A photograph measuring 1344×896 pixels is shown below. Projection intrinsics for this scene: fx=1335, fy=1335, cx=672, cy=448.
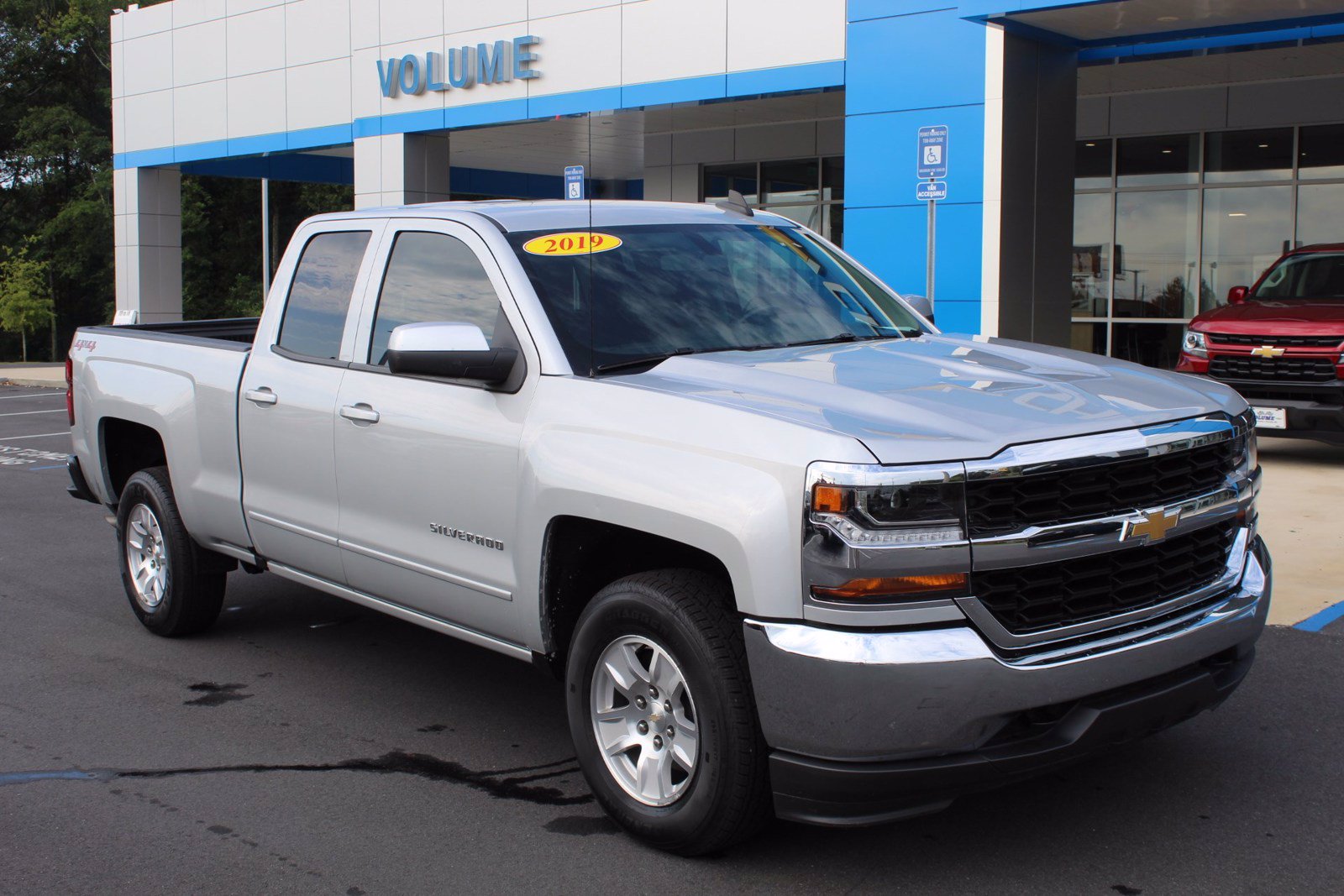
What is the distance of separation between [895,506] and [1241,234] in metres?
17.8

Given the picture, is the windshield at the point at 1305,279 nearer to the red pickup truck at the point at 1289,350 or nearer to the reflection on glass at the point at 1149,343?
the red pickup truck at the point at 1289,350

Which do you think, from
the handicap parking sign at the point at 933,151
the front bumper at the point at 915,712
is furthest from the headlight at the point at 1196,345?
the front bumper at the point at 915,712

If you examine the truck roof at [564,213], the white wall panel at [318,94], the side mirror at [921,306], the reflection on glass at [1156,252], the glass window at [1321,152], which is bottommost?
the side mirror at [921,306]

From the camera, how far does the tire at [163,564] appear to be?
21.1 ft

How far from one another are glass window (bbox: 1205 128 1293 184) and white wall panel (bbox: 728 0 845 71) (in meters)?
6.68

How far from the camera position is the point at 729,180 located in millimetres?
25016

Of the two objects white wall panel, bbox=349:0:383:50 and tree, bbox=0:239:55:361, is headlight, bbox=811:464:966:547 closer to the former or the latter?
white wall panel, bbox=349:0:383:50

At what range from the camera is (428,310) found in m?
5.12

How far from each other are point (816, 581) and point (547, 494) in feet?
3.67

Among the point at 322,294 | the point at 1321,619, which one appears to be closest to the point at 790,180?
the point at 1321,619

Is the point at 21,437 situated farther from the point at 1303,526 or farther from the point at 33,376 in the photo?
the point at 1303,526

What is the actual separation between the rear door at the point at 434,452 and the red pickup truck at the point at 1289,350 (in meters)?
8.73

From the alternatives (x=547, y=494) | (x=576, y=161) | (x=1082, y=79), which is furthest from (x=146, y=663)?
(x=576, y=161)

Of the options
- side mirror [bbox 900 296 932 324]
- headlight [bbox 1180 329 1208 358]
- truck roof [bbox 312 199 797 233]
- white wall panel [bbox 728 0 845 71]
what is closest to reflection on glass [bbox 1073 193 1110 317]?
white wall panel [bbox 728 0 845 71]
